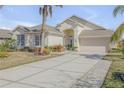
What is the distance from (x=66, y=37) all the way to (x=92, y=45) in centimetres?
456

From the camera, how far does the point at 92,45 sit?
3341 centimetres

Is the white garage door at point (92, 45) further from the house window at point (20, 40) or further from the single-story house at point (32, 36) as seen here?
the house window at point (20, 40)

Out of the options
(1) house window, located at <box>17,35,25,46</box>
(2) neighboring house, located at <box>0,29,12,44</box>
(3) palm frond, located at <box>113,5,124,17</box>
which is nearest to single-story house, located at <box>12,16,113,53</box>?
(1) house window, located at <box>17,35,25,46</box>

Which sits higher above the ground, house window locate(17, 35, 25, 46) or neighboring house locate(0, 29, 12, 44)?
neighboring house locate(0, 29, 12, 44)

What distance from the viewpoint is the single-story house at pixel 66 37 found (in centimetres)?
3067

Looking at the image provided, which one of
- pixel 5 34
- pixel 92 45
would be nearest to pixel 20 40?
pixel 5 34

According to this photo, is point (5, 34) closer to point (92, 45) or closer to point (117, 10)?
point (92, 45)

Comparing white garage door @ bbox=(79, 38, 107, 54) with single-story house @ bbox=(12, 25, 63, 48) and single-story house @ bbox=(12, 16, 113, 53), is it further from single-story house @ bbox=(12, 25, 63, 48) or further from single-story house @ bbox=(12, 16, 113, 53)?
single-story house @ bbox=(12, 25, 63, 48)

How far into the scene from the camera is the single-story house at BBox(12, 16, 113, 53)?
101 feet
